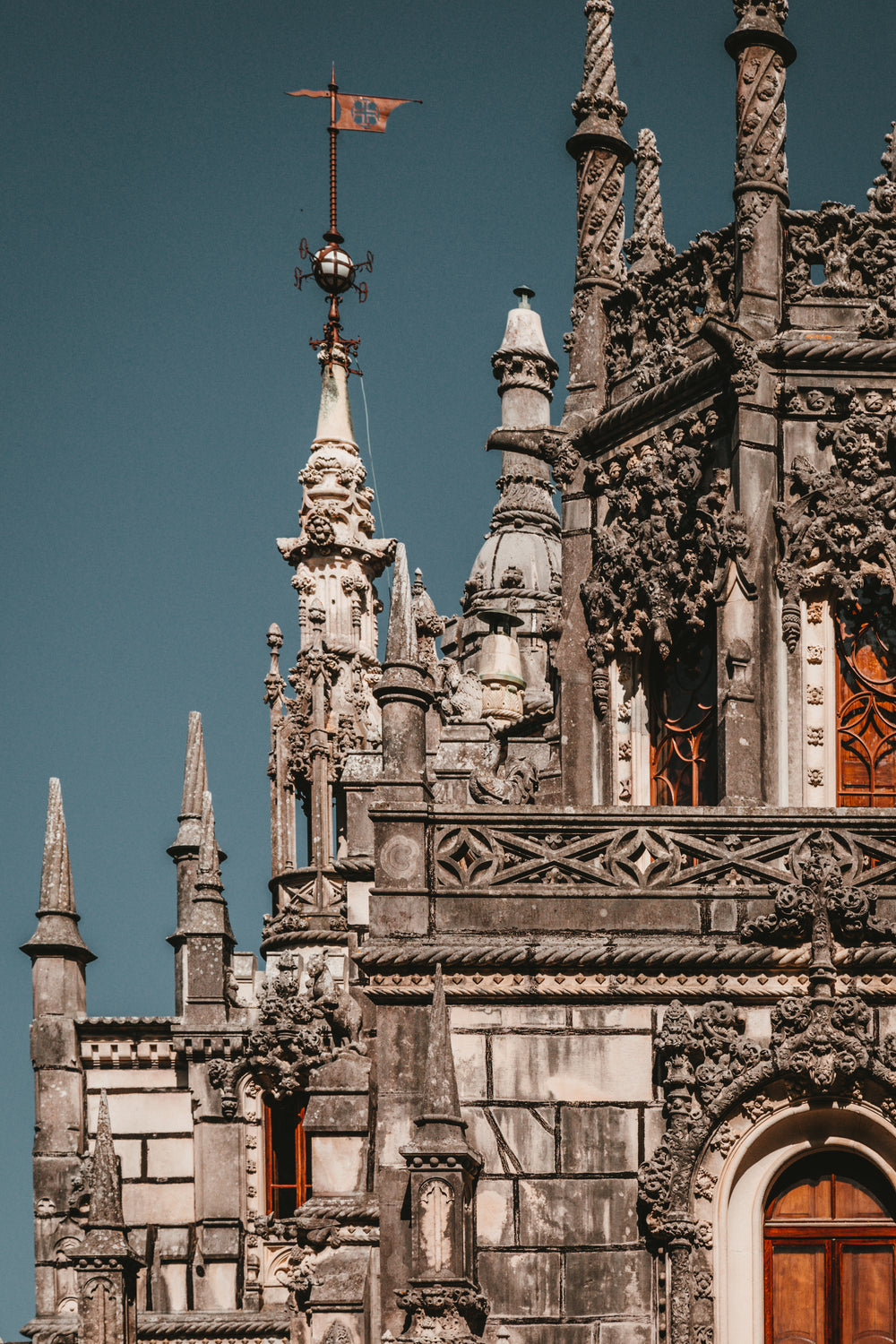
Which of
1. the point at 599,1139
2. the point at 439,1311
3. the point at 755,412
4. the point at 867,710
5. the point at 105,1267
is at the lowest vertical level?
the point at 105,1267

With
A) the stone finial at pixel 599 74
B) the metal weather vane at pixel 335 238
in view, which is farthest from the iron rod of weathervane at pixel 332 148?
the stone finial at pixel 599 74

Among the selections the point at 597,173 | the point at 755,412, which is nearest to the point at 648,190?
the point at 597,173

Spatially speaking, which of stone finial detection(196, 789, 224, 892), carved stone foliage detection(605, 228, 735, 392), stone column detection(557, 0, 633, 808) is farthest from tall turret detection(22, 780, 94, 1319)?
carved stone foliage detection(605, 228, 735, 392)

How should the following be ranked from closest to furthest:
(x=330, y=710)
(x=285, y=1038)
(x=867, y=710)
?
(x=867, y=710), (x=285, y=1038), (x=330, y=710)

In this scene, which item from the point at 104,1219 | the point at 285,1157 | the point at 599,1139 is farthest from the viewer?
the point at 285,1157

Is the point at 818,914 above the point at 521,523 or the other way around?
the other way around

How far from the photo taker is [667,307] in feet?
97.8

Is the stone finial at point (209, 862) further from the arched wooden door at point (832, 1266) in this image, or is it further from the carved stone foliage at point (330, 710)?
the arched wooden door at point (832, 1266)

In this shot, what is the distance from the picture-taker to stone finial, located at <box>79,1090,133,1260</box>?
101ft

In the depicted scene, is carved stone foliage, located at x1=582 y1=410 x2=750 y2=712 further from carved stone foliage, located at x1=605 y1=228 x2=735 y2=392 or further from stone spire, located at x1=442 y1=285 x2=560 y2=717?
stone spire, located at x1=442 y1=285 x2=560 y2=717

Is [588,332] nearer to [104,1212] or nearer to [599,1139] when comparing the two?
[599,1139]

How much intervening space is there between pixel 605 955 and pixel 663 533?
7486 mm

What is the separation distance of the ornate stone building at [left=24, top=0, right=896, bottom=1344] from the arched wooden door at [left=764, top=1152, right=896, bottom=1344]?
1.1 inches

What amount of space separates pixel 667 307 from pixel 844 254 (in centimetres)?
223
